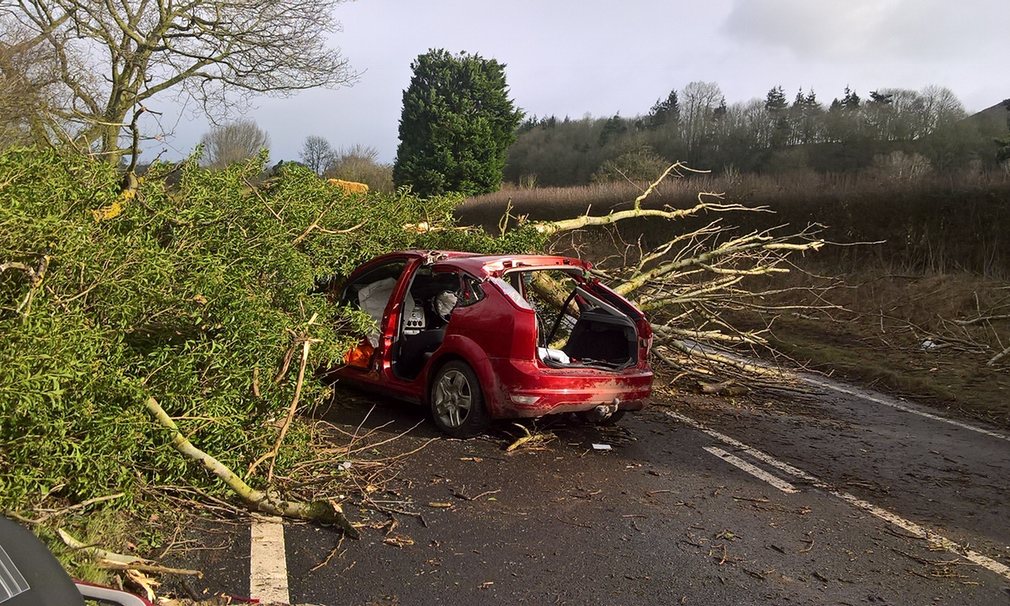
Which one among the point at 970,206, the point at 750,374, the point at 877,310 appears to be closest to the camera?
the point at 750,374

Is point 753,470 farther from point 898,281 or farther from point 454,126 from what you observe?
point 454,126

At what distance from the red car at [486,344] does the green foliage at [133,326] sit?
1088mm

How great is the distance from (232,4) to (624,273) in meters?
14.8

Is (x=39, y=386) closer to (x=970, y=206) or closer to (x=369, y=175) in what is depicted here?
(x=970, y=206)

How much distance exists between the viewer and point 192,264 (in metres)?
4.87

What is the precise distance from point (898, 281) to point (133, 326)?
15.8 metres

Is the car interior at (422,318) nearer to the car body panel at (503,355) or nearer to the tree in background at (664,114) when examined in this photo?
the car body panel at (503,355)

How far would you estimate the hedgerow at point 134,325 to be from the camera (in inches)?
143

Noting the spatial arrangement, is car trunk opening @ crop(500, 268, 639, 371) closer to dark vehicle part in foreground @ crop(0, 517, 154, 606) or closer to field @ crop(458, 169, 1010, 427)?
field @ crop(458, 169, 1010, 427)

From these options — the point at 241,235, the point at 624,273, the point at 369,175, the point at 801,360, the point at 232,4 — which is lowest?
the point at 801,360

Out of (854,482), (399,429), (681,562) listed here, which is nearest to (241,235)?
(399,429)

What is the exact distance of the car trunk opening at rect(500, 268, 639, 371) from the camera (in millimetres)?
6746

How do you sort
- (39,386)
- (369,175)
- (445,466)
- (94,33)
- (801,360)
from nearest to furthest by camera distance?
(39,386)
(445,466)
(801,360)
(94,33)
(369,175)

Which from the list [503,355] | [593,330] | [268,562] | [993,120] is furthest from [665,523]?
[993,120]
